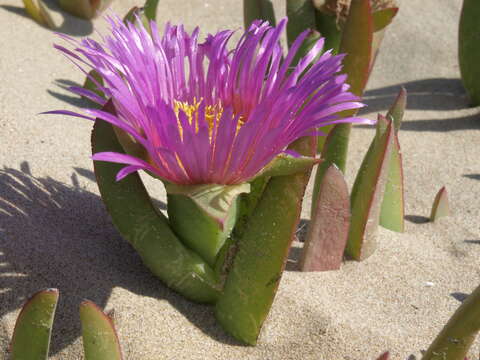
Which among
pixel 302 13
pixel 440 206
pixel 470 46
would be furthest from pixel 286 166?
pixel 470 46

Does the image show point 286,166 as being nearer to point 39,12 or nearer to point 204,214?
point 204,214

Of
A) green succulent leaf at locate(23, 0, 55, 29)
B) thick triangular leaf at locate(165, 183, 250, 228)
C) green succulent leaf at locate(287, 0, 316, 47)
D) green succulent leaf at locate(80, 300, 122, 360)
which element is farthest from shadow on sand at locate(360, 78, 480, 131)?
green succulent leaf at locate(80, 300, 122, 360)

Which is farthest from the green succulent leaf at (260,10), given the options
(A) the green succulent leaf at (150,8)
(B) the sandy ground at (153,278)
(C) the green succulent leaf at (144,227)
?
(C) the green succulent leaf at (144,227)

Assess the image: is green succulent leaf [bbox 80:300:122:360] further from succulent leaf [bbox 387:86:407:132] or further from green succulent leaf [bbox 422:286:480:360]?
succulent leaf [bbox 387:86:407:132]

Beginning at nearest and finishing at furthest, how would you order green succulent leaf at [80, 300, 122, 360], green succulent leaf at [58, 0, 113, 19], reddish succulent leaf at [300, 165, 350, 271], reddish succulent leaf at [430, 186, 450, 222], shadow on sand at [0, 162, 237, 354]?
green succulent leaf at [80, 300, 122, 360]
shadow on sand at [0, 162, 237, 354]
reddish succulent leaf at [300, 165, 350, 271]
reddish succulent leaf at [430, 186, 450, 222]
green succulent leaf at [58, 0, 113, 19]

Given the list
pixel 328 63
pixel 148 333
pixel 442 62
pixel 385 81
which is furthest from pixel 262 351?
pixel 442 62

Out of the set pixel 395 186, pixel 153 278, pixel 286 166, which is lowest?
pixel 153 278

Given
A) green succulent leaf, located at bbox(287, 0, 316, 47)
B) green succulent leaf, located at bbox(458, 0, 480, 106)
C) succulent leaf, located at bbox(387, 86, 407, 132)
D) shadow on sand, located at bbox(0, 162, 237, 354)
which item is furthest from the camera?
green succulent leaf, located at bbox(458, 0, 480, 106)

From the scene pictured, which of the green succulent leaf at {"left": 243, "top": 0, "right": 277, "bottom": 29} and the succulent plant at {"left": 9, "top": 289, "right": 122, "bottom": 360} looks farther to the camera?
the green succulent leaf at {"left": 243, "top": 0, "right": 277, "bottom": 29}
